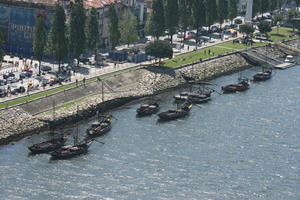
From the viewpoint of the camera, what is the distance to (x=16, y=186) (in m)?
159

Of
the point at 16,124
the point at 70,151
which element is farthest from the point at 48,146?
the point at 16,124

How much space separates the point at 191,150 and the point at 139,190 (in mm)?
29177

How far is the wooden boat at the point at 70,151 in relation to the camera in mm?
177250

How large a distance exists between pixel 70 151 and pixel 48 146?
18.9 feet

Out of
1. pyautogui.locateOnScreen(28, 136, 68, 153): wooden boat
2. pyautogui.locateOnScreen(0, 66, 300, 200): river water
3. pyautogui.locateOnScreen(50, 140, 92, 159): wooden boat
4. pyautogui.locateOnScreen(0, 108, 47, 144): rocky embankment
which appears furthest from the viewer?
pyautogui.locateOnScreen(0, 108, 47, 144): rocky embankment

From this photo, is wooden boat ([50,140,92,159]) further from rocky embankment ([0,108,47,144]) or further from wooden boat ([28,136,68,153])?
rocky embankment ([0,108,47,144])

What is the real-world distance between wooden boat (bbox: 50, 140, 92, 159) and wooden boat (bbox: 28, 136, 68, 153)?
234cm

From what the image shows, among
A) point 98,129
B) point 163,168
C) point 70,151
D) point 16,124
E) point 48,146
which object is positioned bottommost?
point 163,168

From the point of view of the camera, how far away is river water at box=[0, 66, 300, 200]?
158 m

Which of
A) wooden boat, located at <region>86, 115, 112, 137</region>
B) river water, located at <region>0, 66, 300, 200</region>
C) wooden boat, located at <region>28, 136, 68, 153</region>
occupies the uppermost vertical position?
wooden boat, located at <region>86, 115, 112, 137</region>

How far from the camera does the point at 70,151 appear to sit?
17975 centimetres

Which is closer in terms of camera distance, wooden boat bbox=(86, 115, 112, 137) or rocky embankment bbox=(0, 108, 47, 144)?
rocky embankment bbox=(0, 108, 47, 144)

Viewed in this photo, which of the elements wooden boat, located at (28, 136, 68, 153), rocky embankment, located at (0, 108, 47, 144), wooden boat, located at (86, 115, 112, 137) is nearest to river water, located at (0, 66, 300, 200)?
wooden boat, located at (86, 115, 112, 137)

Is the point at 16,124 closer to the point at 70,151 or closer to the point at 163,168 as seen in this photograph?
the point at 70,151
